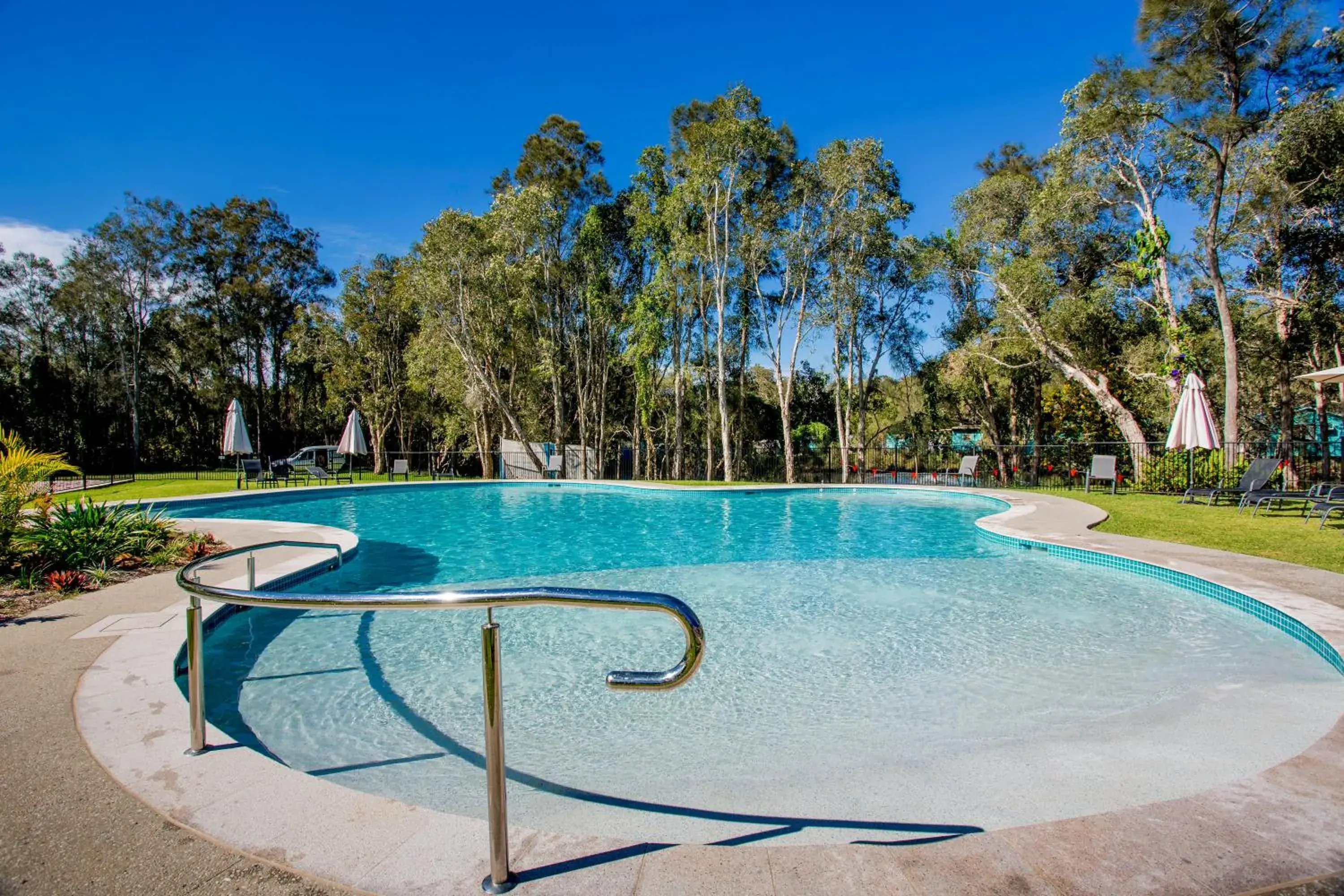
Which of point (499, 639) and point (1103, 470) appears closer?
point (499, 639)

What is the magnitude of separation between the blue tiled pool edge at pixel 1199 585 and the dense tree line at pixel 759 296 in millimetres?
9732

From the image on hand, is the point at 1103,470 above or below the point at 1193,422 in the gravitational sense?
below

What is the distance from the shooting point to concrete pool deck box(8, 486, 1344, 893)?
160cm

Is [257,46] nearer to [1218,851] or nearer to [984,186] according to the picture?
[1218,851]

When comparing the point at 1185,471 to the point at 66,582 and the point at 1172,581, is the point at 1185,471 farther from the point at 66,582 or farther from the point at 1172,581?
the point at 66,582

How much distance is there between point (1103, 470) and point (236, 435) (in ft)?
69.6

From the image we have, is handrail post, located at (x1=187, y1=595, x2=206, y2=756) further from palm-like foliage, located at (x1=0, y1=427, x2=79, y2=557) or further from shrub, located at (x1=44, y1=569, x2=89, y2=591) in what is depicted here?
palm-like foliage, located at (x1=0, y1=427, x2=79, y2=557)

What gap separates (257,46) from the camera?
10859mm

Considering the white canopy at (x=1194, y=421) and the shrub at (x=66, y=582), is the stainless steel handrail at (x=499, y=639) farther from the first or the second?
the white canopy at (x=1194, y=421)

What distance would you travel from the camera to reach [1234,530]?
8.10 meters

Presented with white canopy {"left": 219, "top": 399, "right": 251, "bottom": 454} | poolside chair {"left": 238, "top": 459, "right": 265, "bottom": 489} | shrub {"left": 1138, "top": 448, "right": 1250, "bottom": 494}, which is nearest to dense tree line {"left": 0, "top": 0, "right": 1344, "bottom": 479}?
shrub {"left": 1138, "top": 448, "right": 1250, "bottom": 494}

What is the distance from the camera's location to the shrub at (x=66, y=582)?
5133 millimetres

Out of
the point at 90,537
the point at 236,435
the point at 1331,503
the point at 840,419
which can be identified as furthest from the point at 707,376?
the point at 90,537

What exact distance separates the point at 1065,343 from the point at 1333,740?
19821mm
